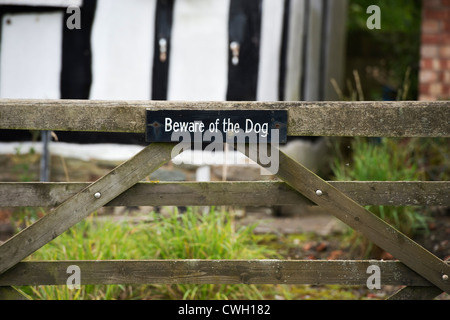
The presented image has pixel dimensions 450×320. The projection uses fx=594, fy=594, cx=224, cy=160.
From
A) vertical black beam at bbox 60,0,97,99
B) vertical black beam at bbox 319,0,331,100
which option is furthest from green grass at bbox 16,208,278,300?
vertical black beam at bbox 319,0,331,100

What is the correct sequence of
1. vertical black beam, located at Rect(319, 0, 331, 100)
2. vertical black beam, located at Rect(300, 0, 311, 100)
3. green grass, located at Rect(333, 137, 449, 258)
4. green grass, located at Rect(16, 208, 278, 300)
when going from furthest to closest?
vertical black beam, located at Rect(319, 0, 331, 100) → vertical black beam, located at Rect(300, 0, 311, 100) → green grass, located at Rect(333, 137, 449, 258) → green grass, located at Rect(16, 208, 278, 300)

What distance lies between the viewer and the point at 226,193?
119 inches

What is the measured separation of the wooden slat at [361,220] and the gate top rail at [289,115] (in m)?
0.20

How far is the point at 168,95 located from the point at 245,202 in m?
3.24

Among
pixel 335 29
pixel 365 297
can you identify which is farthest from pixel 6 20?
pixel 335 29

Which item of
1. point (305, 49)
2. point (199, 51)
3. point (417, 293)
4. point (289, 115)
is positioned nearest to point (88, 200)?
point (289, 115)

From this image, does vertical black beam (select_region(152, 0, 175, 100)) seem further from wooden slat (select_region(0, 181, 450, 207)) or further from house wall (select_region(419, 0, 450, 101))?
wooden slat (select_region(0, 181, 450, 207))

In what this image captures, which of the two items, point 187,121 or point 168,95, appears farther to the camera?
point 168,95

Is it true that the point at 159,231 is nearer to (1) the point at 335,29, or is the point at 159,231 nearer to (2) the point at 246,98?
(2) the point at 246,98

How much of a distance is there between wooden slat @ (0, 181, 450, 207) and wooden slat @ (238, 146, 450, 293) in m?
0.09

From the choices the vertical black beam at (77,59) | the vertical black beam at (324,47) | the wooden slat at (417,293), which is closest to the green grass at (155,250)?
the wooden slat at (417,293)

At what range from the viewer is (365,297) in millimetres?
4266

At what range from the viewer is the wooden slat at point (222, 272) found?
304 cm

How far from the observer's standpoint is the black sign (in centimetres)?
284
